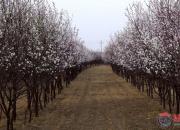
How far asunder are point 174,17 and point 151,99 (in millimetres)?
11129

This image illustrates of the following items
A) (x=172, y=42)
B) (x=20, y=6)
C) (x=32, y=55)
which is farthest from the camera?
(x=32, y=55)

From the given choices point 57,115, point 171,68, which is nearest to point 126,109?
point 57,115

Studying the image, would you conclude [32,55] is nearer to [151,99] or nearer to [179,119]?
[179,119]

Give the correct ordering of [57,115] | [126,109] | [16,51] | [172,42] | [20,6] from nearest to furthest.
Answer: [172,42]
[16,51]
[20,6]
[57,115]
[126,109]

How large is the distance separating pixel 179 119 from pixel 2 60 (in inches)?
264

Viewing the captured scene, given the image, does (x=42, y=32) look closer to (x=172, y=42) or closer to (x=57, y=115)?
(x=57, y=115)

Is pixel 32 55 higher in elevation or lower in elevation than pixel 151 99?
higher

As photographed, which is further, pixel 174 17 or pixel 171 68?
pixel 171 68

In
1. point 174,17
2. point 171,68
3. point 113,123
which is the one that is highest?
point 174,17

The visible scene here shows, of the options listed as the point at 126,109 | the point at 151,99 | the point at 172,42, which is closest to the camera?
the point at 172,42

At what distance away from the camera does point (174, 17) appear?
1414cm

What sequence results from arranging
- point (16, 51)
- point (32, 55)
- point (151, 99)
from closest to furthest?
1. point (16, 51)
2. point (32, 55)
3. point (151, 99)

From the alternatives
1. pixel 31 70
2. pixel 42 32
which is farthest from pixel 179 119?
pixel 42 32

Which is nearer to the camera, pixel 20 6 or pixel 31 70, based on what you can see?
pixel 20 6
